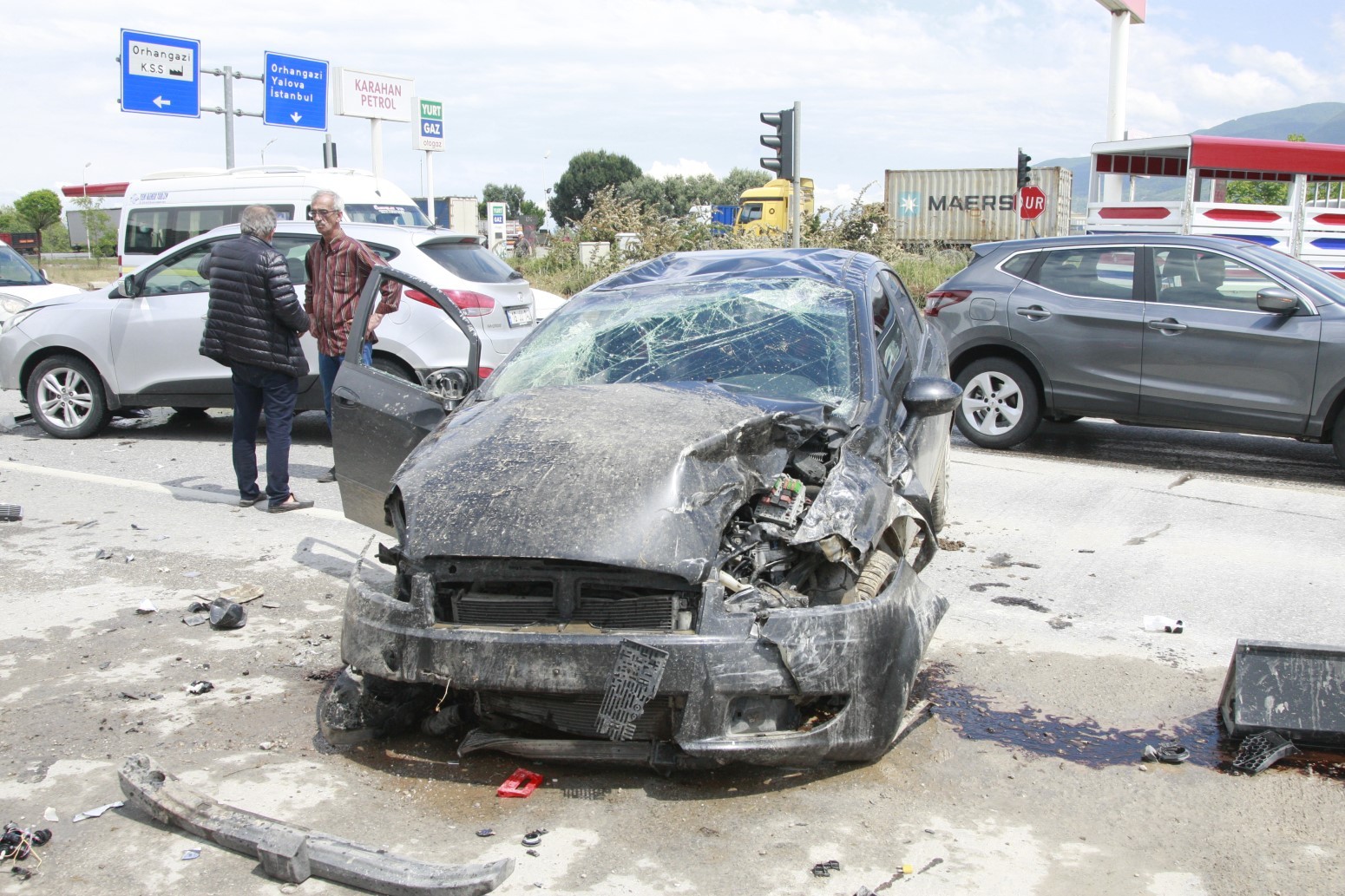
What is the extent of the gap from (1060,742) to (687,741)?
4.76ft

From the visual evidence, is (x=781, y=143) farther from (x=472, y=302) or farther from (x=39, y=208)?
(x=39, y=208)

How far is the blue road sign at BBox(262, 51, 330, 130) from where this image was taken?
1137 inches

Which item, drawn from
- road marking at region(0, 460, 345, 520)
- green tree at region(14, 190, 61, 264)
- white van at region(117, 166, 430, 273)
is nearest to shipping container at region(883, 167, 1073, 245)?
white van at region(117, 166, 430, 273)

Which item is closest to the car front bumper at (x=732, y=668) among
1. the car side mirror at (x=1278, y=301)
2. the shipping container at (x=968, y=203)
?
the car side mirror at (x=1278, y=301)

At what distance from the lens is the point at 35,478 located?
28.5 ft

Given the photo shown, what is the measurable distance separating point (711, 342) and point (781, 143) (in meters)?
10.8

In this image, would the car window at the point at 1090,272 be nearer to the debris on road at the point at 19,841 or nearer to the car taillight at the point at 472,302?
the car taillight at the point at 472,302

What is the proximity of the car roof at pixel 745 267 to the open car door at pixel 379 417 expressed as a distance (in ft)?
2.90

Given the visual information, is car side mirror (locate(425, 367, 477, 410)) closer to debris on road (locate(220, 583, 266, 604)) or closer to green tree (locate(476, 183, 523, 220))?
debris on road (locate(220, 583, 266, 604))

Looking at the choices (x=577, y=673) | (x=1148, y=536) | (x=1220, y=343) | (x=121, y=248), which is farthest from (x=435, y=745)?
(x=121, y=248)

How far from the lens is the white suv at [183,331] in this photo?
920 centimetres

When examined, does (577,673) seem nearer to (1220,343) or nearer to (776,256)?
(776,256)

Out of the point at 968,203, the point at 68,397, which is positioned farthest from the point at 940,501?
the point at 968,203

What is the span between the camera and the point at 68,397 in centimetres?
1023
